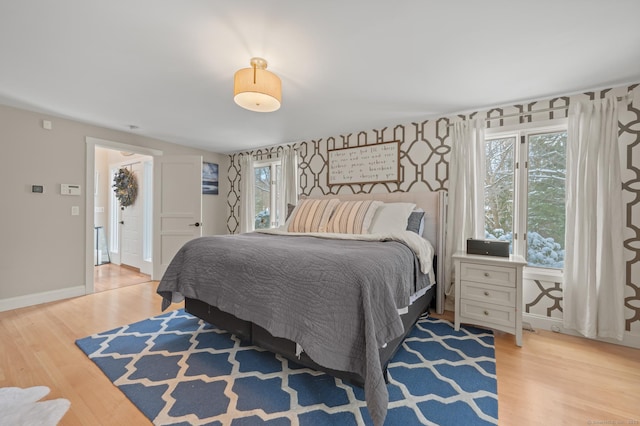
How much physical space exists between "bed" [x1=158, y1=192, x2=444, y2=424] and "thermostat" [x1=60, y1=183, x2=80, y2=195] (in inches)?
87.8

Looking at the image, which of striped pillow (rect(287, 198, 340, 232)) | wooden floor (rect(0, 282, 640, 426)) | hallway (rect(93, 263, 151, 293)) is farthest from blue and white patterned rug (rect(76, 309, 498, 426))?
hallway (rect(93, 263, 151, 293))

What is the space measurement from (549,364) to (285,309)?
2004 mm

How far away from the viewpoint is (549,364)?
190cm

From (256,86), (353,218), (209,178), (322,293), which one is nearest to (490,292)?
(353,218)

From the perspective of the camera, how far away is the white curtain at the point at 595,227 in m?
2.17

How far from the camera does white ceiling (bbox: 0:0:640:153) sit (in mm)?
1449

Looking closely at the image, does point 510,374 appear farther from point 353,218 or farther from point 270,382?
point 353,218

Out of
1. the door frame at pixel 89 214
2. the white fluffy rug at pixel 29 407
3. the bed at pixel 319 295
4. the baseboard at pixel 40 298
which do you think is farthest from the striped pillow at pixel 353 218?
the baseboard at pixel 40 298

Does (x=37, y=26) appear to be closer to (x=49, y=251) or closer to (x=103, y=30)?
(x=103, y=30)

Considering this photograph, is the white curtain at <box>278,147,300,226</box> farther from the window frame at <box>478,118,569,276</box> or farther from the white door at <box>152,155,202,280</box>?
the window frame at <box>478,118,569,276</box>

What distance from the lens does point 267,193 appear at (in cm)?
466

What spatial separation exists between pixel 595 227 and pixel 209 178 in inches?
209

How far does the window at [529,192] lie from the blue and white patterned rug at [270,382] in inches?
41.6

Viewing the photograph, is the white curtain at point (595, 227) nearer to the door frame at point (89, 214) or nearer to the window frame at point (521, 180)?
the window frame at point (521, 180)
